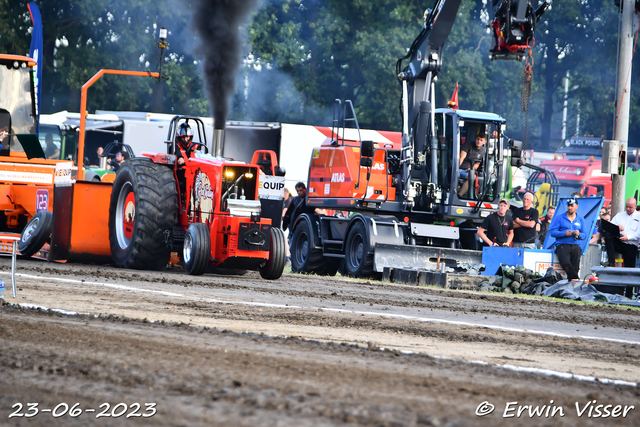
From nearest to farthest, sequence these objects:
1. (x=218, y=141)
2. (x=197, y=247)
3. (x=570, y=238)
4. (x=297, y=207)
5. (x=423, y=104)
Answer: (x=197, y=247), (x=570, y=238), (x=218, y=141), (x=423, y=104), (x=297, y=207)

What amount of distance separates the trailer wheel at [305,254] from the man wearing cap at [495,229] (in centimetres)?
340

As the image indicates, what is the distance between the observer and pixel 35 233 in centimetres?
1248

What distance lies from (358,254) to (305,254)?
6.70ft

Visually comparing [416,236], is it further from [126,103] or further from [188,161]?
[126,103]

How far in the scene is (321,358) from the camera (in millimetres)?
4945

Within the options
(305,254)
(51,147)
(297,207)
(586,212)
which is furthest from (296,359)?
(51,147)

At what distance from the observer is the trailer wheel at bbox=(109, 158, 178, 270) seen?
11.8m

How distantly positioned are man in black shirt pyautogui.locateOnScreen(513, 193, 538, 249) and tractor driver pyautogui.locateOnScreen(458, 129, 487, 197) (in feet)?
4.93

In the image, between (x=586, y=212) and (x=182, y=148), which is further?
(x=586, y=212)

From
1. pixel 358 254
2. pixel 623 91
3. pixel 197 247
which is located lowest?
pixel 358 254

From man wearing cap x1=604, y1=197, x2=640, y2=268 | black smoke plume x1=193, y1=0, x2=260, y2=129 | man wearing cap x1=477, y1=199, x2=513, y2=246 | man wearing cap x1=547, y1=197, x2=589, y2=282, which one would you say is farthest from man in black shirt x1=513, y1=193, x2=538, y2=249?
black smoke plume x1=193, y1=0, x2=260, y2=129

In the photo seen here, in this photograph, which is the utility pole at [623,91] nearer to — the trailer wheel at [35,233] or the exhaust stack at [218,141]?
the exhaust stack at [218,141]

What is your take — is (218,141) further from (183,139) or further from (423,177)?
(423,177)

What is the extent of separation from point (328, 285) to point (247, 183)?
1987 millimetres
